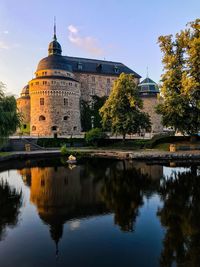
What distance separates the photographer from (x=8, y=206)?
1042 cm

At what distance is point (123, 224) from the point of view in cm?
851

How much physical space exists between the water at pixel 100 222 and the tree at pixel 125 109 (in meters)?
18.6

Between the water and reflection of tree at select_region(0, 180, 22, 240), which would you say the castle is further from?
the water

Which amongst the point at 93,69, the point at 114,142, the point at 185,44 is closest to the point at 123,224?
the point at 185,44

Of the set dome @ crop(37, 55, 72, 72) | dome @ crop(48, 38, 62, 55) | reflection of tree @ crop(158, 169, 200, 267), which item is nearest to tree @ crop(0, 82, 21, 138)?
reflection of tree @ crop(158, 169, 200, 267)

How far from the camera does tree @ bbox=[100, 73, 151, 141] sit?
33.7 metres

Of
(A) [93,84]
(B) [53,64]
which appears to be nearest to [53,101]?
(B) [53,64]

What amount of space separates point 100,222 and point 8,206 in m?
4.24

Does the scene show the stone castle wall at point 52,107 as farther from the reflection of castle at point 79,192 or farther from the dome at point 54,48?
the reflection of castle at point 79,192

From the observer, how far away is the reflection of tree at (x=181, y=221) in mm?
6301

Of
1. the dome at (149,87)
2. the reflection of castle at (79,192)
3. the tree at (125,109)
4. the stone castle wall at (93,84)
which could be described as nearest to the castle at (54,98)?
the stone castle wall at (93,84)

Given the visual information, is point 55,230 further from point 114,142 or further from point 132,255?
point 114,142

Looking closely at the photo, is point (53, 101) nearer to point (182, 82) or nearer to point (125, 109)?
point (125, 109)

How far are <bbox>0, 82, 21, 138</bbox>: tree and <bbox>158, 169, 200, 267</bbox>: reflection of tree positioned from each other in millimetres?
15316
